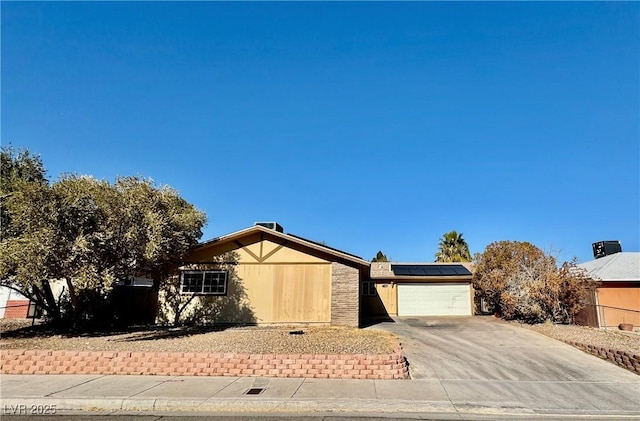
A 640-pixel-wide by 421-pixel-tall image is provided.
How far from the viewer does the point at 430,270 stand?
24.2 m

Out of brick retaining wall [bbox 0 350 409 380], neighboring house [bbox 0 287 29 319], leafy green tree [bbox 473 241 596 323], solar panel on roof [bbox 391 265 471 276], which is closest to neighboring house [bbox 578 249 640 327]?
leafy green tree [bbox 473 241 596 323]

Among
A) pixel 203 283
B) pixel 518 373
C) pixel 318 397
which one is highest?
pixel 203 283

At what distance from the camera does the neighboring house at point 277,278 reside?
1703cm

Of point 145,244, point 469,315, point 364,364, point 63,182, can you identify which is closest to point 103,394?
point 364,364

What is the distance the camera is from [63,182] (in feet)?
44.3

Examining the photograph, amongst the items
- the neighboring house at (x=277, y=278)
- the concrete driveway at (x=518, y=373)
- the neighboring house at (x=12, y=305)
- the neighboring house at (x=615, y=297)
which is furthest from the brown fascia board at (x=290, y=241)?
the neighboring house at (x=615, y=297)

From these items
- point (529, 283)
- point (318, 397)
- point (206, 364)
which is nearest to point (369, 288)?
point (529, 283)

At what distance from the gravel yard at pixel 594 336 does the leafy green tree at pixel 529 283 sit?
1150mm

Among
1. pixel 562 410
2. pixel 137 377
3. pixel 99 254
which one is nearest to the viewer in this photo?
pixel 562 410

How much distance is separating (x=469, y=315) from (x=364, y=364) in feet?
48.4

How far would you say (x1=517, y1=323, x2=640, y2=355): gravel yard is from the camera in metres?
12.5

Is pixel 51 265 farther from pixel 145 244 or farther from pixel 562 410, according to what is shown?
pixel 562 410

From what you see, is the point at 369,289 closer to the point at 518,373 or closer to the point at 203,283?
the point at 203,283

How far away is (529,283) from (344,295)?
8.66m
